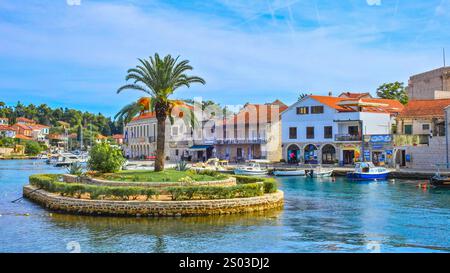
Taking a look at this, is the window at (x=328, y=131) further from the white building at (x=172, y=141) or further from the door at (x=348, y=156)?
the white building at (x=172, y=141)

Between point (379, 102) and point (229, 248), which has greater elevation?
point (379, 102)

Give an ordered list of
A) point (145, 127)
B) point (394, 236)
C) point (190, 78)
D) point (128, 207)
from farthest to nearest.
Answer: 1. point (145, 127)
2. point (190, 78)
3. point (128, 207)
4. point (394, 236)

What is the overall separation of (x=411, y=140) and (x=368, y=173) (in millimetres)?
12043

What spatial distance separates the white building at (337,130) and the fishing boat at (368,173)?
8652 millimetres

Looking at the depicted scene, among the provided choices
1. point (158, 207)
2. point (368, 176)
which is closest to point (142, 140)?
point (368, 176)

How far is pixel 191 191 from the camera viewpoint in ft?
87.0

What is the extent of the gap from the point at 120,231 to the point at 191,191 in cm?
570

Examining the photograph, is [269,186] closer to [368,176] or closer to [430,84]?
[368,176]

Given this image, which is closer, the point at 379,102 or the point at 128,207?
the point at 128,207

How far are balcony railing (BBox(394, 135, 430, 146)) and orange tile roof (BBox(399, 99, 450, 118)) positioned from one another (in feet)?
9.39

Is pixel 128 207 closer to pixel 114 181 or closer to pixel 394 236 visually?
pixel 114 181

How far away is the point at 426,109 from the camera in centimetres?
6156
